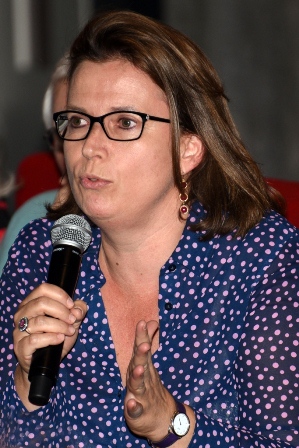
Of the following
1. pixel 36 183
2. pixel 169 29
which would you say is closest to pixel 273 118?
pixel 36 183

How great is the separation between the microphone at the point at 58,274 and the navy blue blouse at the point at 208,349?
0.85ft

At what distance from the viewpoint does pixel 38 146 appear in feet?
21.1

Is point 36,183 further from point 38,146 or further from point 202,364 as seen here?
point 38,146

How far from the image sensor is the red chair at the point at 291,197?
247 cm

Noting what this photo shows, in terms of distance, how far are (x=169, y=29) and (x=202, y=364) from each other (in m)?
0.81

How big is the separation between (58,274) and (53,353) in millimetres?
181

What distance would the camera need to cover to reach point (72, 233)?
6.12 ft

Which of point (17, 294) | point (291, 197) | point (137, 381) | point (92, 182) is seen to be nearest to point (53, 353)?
point (137, 381)

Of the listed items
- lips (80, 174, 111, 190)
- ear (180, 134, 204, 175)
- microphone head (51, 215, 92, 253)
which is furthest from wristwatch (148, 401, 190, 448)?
ear (180, 134, 204, 175)

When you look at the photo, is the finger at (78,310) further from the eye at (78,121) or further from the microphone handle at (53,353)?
the eye at (78,121)

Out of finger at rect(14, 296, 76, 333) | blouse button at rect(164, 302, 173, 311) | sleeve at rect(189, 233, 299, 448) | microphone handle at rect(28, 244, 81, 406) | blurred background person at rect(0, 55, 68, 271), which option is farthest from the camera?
blurred background person at rect(0, 55, 68, 271)

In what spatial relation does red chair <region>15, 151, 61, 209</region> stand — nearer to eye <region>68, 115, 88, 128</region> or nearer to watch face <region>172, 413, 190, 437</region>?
eye <region>68, 115, 88, 128</region>

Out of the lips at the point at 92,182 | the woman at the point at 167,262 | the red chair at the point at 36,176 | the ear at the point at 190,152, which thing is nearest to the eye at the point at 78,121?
the woman at the point at 167,262

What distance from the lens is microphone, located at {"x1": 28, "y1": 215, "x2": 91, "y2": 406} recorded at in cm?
158
